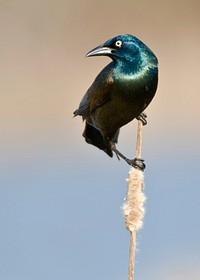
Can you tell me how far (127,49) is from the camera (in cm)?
331

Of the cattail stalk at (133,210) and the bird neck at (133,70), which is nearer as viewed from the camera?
the cattail stalk at (133,210)

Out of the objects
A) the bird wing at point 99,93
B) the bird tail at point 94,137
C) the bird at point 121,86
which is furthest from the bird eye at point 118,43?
the bird tail at point 94,137

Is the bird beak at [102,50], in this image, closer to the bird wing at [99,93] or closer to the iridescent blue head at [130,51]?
the iridescent blue head at [130,51]

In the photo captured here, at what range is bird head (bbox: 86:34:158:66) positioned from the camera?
130 inches

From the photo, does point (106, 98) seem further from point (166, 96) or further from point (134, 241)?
point (166, 96)

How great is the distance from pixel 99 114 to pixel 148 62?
0.91 feet

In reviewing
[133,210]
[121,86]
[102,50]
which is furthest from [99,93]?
[133,210]

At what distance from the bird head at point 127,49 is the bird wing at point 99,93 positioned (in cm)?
10

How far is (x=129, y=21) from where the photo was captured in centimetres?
563

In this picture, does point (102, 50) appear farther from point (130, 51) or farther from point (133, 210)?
point (133, 210)

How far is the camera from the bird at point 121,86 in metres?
3.30

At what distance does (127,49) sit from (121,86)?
0.11 m

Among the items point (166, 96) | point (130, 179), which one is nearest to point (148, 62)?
point (130, 179)

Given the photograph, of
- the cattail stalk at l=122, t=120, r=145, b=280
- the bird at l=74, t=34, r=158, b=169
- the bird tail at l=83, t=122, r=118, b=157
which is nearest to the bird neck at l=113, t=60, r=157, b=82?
the bird at l=74, t=34, r=158, b=169
